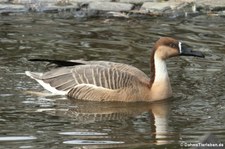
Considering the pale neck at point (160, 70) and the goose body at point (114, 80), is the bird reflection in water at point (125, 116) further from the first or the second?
the pale neck at point (160, 70)

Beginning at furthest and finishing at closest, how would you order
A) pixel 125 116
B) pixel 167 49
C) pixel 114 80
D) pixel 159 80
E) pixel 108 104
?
1. pixel 167 49
2. pixel 159 80
3. pixel 114 80
4. pixel 108 104
5. pixel 125 116

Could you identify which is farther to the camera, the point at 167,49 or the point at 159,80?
the point at 167,49

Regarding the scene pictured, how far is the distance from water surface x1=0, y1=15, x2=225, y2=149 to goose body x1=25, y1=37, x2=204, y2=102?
0.14 metres

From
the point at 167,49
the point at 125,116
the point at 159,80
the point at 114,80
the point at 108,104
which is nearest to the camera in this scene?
the point at 125,116

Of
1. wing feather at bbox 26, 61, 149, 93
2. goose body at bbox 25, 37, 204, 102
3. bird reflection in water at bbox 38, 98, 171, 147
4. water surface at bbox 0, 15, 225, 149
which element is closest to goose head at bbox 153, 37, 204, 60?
goose body at bbox 25, 37, 204, 102

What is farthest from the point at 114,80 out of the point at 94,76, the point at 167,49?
the point at 167,49

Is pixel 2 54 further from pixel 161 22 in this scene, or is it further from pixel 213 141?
pixel 213 141

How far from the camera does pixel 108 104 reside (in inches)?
403

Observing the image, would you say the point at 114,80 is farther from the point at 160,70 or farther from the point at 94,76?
the point at 160,70

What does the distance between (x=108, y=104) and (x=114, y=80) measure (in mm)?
332

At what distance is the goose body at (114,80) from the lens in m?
10.3

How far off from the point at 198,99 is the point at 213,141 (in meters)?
3.05

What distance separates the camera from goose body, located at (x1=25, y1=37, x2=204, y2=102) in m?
10.3

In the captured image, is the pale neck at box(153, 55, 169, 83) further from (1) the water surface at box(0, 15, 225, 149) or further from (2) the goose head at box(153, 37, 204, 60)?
(1) the water surface at box(0, 15, 225, 149)
